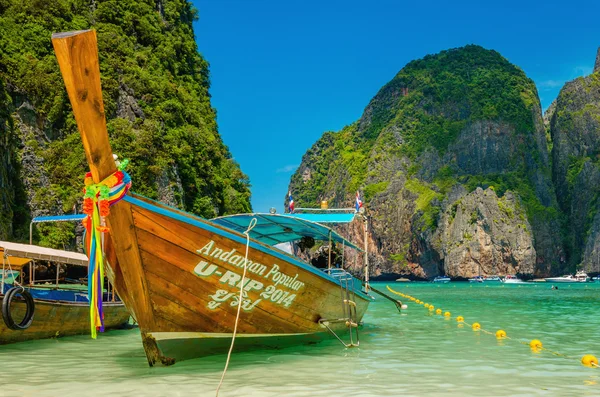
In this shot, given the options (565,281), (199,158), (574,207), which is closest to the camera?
(199,158)

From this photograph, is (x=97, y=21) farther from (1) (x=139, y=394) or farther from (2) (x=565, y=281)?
(2) (x=565, y=281)

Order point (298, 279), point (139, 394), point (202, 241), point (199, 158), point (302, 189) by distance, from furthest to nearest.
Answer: point (302, 189), point (199, 158), point (298, 279), point (202, 241), point (139, 394)

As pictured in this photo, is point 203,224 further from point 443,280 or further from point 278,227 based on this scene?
point 443,280

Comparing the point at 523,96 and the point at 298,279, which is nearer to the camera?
the point at 298,279

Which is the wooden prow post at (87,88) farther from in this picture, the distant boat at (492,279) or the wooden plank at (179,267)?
the distant boat at (492,279)

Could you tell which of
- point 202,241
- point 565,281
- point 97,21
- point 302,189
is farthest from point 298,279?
point 302,189

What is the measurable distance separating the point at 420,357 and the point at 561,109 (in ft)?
366

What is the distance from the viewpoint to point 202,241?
7.15 meters

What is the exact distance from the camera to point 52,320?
1075 centimetres

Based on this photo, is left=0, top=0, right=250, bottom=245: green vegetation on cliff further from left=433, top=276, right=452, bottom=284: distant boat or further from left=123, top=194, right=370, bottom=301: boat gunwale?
left=433, top=276, right=452, bottom=284: distant boat

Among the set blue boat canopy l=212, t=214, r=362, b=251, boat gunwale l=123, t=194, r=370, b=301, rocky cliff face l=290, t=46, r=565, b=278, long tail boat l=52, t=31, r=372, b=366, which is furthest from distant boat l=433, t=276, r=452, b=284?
boat gunwale l=123, t=194, r=370, b=301

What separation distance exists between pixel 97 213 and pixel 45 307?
544 centimetres

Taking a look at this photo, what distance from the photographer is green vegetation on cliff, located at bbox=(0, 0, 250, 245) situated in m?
27.4

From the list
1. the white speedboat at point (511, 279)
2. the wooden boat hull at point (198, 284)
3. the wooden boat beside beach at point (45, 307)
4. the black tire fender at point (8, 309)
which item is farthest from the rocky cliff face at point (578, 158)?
the black tire fender at point (8, 309)
